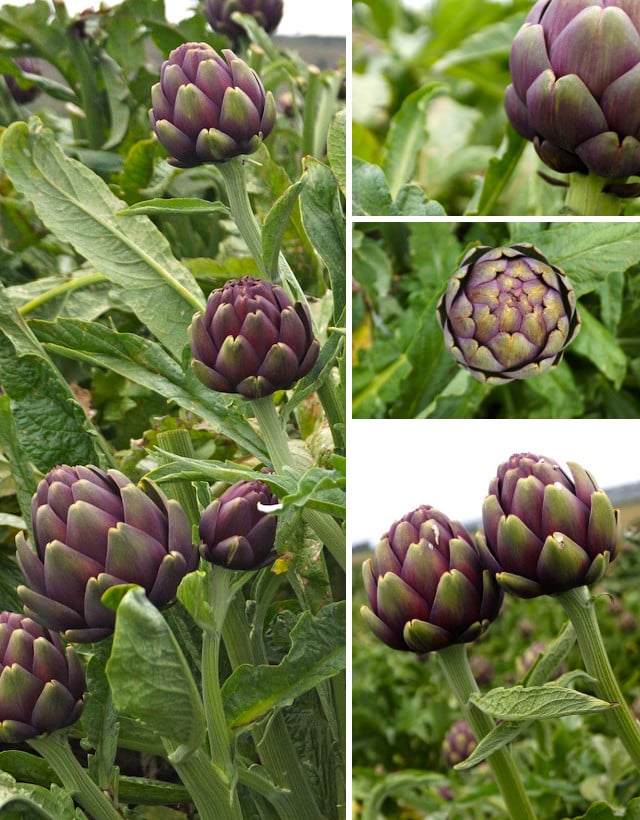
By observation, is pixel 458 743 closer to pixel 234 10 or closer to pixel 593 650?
pixel 593 650

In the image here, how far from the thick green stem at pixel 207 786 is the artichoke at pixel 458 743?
34cm

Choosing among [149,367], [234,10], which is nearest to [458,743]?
[149,367]

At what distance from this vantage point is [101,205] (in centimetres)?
47

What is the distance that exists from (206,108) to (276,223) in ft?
0.17

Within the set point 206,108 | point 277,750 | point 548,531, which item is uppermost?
point 206,108

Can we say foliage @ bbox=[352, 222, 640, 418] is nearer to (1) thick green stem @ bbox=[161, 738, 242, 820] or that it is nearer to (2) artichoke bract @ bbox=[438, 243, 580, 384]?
(2) artichoke bract @ bbox=[438, 243, 580, 384]

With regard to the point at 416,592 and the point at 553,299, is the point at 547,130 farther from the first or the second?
the point at 416,592

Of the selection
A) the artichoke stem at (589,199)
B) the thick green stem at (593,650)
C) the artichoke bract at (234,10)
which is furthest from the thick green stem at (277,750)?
the artichoke bract at (234,10)

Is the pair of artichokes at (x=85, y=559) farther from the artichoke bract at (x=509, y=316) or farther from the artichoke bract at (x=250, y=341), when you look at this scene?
the artichoke bract at (x=509, y=316)

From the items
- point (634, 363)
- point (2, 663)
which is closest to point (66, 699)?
point (2, 663)

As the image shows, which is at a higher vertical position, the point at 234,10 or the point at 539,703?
the point at 234,10

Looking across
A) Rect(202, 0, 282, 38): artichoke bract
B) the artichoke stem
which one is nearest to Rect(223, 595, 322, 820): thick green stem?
the artichoke stem

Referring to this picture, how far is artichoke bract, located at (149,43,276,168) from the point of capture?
39 centimetres

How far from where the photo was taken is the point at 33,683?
354 millimetres
